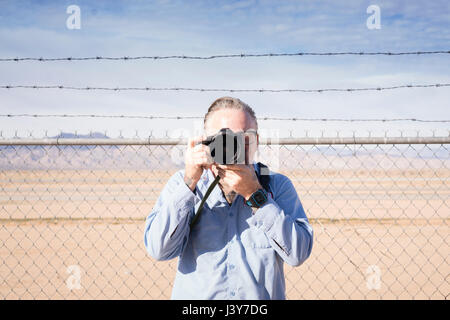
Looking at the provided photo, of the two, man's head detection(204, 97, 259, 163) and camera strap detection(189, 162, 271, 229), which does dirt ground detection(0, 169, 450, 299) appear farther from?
man's head detection(204, 97, 259, 163)

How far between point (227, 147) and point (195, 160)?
15cm

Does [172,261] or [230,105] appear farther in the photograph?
[172,261]

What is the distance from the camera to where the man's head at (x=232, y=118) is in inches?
56.9

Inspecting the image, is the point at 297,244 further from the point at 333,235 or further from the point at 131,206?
the point at 131,206

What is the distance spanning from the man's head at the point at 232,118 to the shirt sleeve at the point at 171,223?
295mm

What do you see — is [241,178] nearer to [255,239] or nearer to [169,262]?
[255,239]

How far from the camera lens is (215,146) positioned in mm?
1341

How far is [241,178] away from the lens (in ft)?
4.48

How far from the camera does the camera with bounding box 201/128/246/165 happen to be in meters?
1.33

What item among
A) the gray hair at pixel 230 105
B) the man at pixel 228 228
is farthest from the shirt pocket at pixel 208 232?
the gray hair at pixel 230 105

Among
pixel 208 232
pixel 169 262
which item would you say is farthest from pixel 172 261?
pixel 208 232

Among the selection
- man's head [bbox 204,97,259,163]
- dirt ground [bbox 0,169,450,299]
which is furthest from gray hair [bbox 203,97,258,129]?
dirt ground [bbox 0,169,450,299]

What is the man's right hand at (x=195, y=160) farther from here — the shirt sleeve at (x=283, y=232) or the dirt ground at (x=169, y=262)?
the dirt ground at (x=169, y=262)
